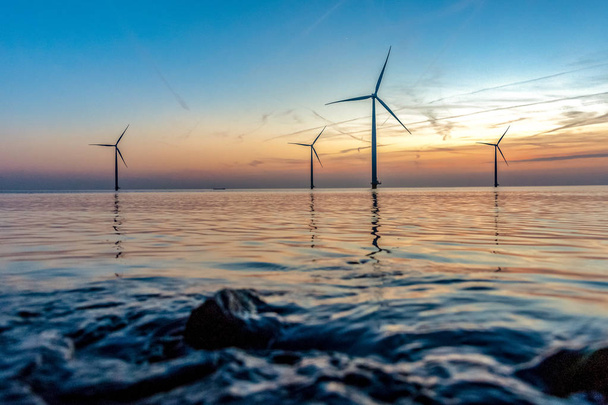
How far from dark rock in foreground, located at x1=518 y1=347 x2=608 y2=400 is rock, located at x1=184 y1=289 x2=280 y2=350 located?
305 cm

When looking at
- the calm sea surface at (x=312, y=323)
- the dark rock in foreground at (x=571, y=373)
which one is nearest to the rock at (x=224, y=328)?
the calm sea surface at (x=312, y=323)

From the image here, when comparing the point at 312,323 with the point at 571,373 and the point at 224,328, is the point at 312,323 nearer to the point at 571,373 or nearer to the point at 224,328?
the point at 224,328

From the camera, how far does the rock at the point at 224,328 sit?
492 cm

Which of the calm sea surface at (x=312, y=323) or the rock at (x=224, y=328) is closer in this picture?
the calm sea surface at (x=312, y=323)

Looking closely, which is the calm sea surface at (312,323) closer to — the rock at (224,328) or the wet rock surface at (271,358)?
the wet rock surface at (271,358)

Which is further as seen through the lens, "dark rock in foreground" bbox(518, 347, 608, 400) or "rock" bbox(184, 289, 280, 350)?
"rock" bbox(184, 289, 280, 350)

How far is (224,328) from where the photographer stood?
5.07 metres

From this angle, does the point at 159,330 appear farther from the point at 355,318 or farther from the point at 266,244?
the point at 266,244

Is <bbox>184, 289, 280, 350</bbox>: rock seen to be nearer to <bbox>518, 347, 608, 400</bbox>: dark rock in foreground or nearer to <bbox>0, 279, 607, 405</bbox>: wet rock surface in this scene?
<bbox>0, 279, 607, 405</bbox>: wet rock surface

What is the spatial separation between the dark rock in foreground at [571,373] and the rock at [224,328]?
305 centimetres

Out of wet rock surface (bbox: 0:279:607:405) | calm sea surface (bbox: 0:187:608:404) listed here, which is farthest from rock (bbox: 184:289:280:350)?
calm sea surface (bbox: 0:187:608:404)

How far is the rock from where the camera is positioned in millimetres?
4918

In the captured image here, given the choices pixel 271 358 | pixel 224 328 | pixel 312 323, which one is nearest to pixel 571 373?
pixel 312 323

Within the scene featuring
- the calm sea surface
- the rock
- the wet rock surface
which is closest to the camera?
the wet rock surface
